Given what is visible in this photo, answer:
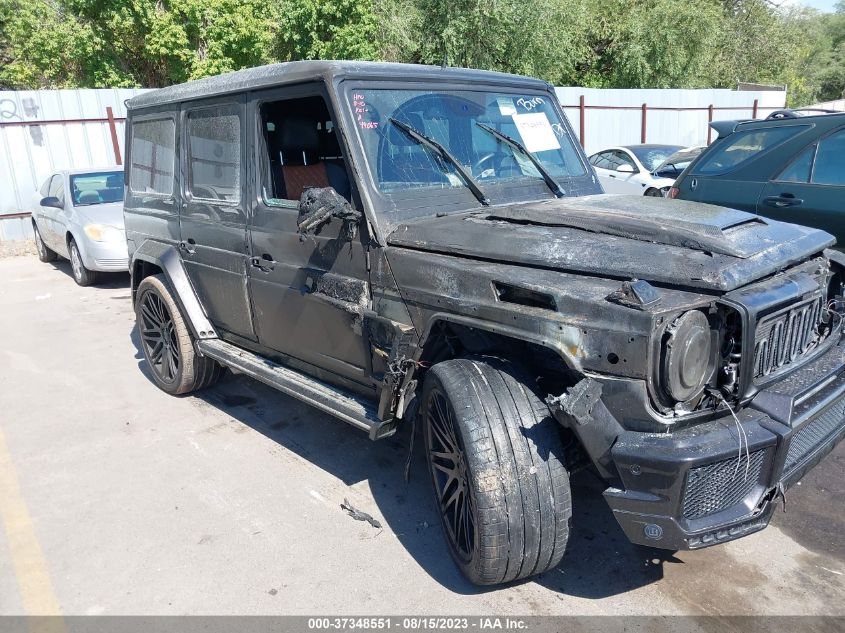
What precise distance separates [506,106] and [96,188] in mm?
7711

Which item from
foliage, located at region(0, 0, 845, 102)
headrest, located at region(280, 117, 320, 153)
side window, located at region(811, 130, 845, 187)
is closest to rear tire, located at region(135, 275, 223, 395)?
headrest, located at region(280, 117, 320, 153)

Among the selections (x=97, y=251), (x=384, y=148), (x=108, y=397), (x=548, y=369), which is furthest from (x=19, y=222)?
(x=548, y=369)

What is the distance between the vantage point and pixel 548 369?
9.41 feet

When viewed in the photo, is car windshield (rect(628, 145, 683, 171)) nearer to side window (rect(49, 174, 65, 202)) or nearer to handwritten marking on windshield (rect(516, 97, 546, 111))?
handwritten marking on windshield (rect(516, 97, 546, 111))

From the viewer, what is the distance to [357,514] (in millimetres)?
3572

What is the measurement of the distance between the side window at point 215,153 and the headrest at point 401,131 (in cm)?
109

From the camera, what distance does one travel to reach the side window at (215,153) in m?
4.04

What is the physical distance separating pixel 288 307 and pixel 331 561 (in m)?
1.39

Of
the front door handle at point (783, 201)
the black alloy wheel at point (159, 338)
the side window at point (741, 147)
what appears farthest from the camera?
the side window at point (741, 147)

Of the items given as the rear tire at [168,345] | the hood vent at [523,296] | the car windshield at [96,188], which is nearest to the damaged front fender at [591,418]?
the hood vent at [523,296]

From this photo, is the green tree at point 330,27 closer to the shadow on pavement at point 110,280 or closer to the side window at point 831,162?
the shadow on pavement at point 110,280

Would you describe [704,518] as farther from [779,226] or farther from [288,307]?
[288,307]

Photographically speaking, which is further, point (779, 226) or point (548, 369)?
point (779, 226)

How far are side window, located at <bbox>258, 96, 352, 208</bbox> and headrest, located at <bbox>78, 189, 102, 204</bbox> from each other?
6754 millimetres
